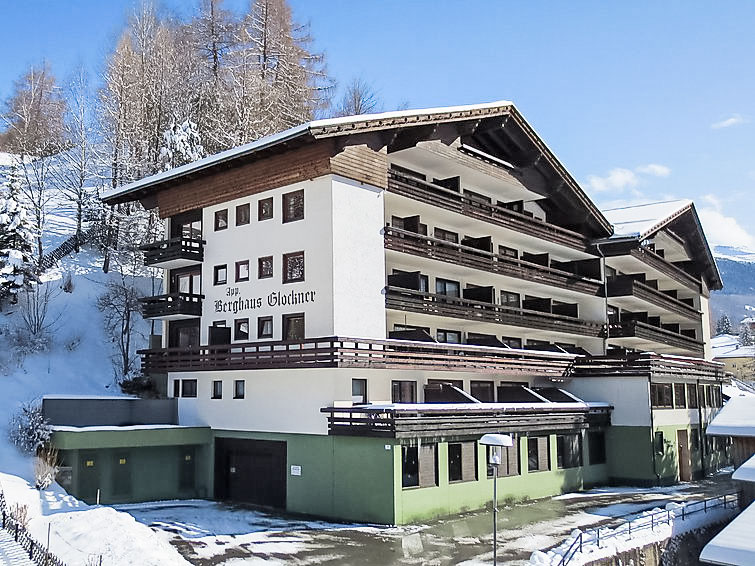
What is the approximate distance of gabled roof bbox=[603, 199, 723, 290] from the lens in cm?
4119

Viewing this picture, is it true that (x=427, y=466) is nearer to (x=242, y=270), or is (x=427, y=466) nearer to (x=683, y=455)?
(x=242, y=270)

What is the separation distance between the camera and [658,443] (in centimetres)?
3297

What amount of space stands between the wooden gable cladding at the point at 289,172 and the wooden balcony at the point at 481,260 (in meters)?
2.32

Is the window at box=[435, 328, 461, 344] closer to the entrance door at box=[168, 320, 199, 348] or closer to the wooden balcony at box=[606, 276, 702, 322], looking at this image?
the entrance door at box=[168, 320, 199, 348]

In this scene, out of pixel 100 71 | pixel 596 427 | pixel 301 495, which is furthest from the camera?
pixel 100 71

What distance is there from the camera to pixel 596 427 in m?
32.7

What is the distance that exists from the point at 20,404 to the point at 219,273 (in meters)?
9.53

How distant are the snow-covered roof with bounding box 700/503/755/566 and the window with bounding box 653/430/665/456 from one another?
22.3 meters

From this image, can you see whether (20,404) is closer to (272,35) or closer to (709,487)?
(709,487)

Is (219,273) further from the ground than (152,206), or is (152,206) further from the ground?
(152,206)

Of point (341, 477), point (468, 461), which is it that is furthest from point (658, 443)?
point (341, 477)

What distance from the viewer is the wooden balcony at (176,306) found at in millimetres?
29781

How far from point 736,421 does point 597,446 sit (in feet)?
25.0

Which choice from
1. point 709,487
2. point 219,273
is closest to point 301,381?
point 219,273
